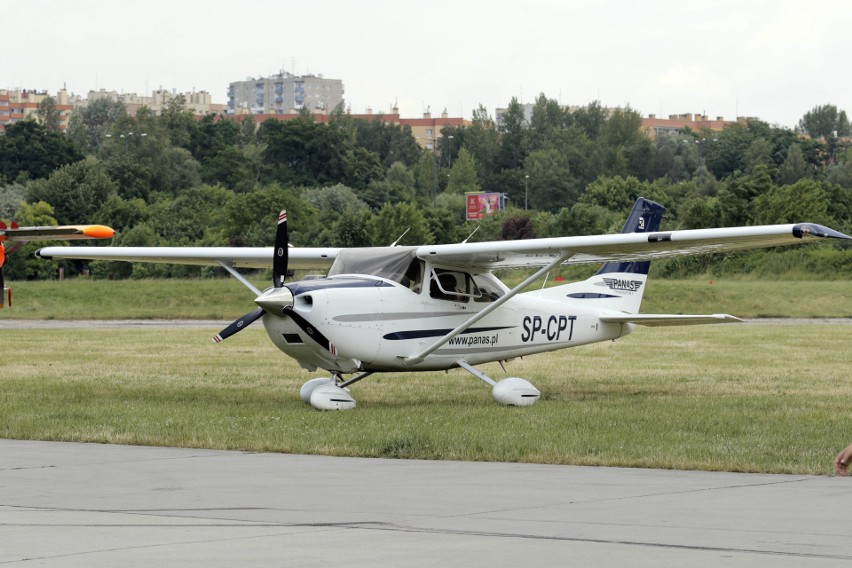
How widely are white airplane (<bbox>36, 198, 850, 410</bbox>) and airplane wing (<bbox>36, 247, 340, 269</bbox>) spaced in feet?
0.15

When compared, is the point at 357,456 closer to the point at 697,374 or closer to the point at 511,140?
the point at 697,374

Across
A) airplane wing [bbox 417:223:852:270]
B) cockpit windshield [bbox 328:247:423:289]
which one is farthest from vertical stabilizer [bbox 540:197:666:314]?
cockpit windshield [bbox 328:247:423:289]

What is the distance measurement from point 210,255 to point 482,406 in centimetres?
553

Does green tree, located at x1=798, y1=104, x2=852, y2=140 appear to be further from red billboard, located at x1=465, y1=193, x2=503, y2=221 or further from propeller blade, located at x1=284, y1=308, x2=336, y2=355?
propeller blade, located at x1=284, y1=308, x2=336, y2=355

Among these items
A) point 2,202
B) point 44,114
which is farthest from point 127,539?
point 44,114

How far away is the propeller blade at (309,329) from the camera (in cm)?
1559

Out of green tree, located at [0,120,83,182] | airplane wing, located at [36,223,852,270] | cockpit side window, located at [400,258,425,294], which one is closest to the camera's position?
airplane wing, located at [36,223,852,270]

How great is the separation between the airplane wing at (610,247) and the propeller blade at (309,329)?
1.97 m

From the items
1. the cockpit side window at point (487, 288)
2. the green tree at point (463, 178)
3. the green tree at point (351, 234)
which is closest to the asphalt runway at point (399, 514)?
the cockpit side window at point (487, 288)

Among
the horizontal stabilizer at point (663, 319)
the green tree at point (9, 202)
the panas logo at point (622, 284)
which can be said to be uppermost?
the panas logo at point (622, 284)

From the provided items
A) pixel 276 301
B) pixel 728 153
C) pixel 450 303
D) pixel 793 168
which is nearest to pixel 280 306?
pixel 276 301

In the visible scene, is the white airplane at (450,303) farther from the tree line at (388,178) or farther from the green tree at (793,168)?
the green tree at (793,168)

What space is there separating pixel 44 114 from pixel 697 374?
506ft

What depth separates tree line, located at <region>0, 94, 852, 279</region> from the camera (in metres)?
64.4
